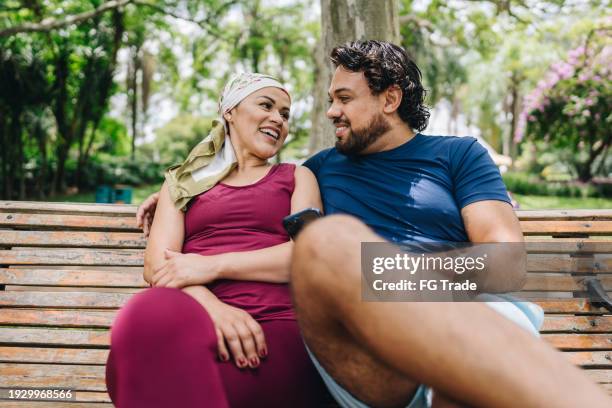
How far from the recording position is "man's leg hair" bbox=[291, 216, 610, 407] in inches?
45.6

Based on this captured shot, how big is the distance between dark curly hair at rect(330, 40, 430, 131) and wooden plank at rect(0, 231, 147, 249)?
52.7 inches

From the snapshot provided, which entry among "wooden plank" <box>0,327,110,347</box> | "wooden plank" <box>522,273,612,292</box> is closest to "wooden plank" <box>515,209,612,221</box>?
"wooden plank" <box>522,273,612,292</box>

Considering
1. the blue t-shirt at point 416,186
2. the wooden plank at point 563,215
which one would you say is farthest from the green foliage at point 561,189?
the blue t-shirt at point 416,186

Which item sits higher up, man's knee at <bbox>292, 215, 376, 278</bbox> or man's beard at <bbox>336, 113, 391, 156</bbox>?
man's beard at <bbox>336, 113, 391, 156</bbox>

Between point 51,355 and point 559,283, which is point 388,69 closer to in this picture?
point 559,283

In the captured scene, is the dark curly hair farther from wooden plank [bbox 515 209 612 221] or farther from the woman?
wooden plank [bbox 515 209 612 221]

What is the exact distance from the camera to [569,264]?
2.72 meters

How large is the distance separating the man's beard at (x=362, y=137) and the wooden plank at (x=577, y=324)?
122cm

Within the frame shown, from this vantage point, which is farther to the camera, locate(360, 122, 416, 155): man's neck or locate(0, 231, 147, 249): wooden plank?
locate(0, 231, 147, 249): wooden plank

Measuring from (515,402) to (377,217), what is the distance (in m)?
1.19

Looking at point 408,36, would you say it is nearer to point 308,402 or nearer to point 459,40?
point 459,40

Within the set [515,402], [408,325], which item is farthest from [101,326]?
[515,402]

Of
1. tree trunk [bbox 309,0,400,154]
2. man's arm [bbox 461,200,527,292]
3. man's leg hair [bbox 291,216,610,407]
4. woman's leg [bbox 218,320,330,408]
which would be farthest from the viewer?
tree trunk [bbox 309,0,400,154]

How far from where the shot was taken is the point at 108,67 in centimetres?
1666
